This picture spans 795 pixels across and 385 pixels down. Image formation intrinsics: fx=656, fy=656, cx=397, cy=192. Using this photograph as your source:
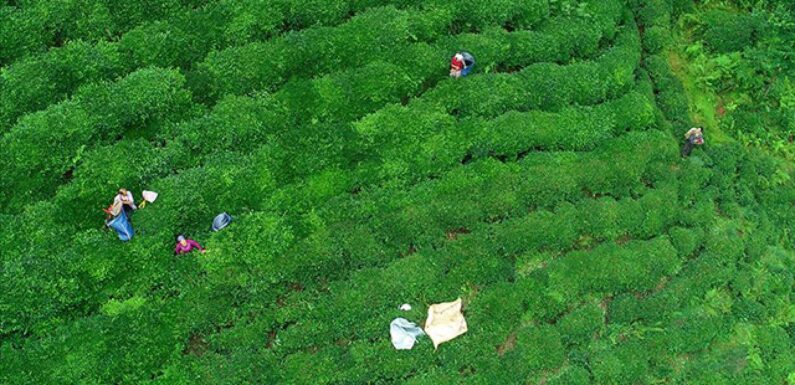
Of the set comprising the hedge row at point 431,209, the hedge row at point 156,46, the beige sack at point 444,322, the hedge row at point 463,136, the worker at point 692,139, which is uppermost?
the hedge row at point 156,46

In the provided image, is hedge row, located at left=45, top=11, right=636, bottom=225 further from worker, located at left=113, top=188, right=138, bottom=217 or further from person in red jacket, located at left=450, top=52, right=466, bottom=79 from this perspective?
person in red jacket, located at left=450, top=52, right=466, bottom=79

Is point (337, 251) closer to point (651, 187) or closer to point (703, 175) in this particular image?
point (651, 187)

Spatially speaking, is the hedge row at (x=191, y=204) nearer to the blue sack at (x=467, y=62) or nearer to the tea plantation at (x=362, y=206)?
the tea plantation at (x=362, y=206)

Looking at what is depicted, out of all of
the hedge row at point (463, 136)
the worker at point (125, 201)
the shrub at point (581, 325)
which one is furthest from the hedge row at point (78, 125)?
the shrub at point (581, 325)

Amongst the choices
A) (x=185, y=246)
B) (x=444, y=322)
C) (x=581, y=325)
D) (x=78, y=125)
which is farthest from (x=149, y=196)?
(x=581, y=325)

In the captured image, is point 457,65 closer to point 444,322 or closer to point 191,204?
point 444,322
